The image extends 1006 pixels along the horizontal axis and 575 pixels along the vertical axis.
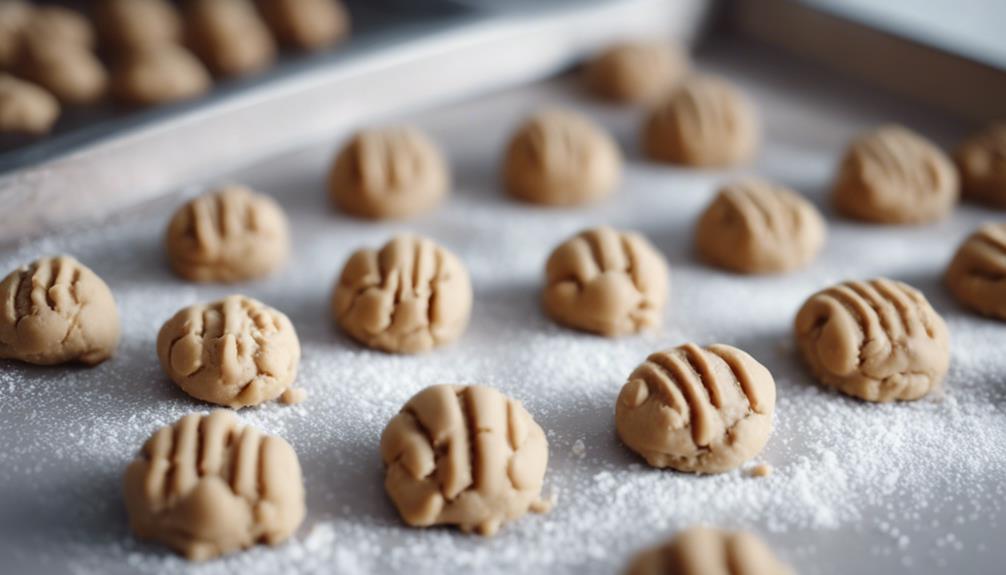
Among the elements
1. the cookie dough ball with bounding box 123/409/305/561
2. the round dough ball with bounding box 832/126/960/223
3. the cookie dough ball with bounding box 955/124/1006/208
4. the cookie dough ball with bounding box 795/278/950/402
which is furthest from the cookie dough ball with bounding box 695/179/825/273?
the cookie dough ball with bounding box 123/409/305/561

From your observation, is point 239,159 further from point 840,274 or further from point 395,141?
point 840,274

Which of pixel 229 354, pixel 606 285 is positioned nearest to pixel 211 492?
pixel 229 354

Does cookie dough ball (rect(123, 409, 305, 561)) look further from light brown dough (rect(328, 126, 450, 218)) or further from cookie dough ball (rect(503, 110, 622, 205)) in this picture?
cookie dough ball (rect(503, 110, 622, 205))

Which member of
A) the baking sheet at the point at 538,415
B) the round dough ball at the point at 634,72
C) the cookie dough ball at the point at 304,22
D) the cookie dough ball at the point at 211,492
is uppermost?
the cookie dough ball at the point at 304,22

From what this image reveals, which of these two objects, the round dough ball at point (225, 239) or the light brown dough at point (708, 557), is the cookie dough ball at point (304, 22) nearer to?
the round dough ball at point (225, 239)

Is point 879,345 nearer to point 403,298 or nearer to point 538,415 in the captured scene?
point 538,415

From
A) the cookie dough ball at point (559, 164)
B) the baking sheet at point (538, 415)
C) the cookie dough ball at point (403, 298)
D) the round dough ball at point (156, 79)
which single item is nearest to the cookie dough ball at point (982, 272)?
the baking sheet at point (538, 415)

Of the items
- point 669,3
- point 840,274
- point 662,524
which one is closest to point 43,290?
point 662,524
